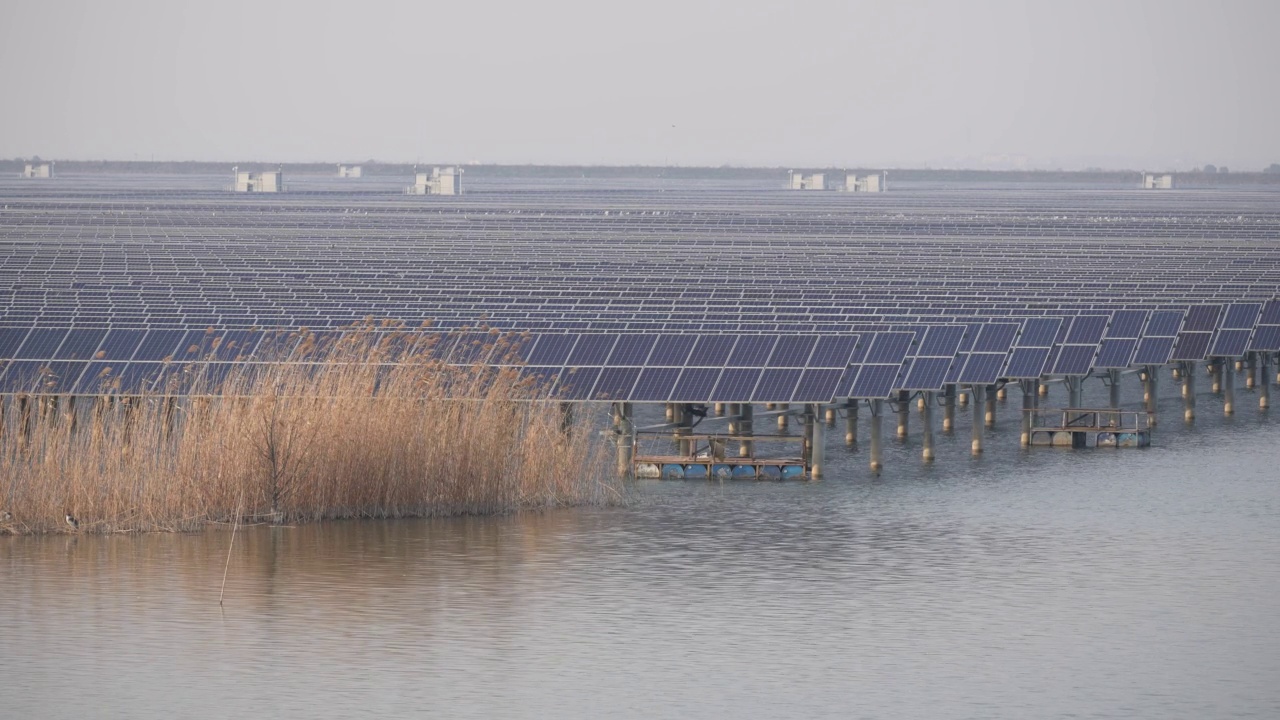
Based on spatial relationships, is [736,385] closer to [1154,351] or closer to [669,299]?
[1154,351]

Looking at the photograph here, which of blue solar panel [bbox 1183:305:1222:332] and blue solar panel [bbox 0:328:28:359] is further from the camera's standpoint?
blue solar panel [bbox 1183:305:1222:332]

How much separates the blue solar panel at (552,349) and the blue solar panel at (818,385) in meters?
4.88

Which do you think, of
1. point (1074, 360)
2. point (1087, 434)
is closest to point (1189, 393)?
point (1074, 360)

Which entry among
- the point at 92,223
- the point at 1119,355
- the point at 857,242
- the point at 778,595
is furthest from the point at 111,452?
the point at 92,223

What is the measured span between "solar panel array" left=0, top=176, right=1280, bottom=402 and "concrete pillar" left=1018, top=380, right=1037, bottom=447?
79 centimetres

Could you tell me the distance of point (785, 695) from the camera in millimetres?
22250

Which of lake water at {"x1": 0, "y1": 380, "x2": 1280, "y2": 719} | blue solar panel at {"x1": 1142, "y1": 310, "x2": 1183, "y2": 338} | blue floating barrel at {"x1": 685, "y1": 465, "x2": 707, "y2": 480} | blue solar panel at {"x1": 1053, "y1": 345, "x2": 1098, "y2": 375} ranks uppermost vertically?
blue solar panel at {"x1": 1142, "y1": 310, "x2": 1183, "y2": 338}

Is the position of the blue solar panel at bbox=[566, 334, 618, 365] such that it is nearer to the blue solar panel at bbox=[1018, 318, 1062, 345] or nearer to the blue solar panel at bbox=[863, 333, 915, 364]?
the blue solar panel at bbox=[863, 333, 915, 364]

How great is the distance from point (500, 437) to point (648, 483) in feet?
18.8

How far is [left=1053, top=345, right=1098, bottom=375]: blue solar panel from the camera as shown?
48.6 metres

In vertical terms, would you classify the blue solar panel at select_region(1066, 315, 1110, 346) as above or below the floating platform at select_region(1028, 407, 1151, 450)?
above

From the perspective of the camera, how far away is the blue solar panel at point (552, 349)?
41.3 meters

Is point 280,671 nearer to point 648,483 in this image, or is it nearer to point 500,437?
point 500,437

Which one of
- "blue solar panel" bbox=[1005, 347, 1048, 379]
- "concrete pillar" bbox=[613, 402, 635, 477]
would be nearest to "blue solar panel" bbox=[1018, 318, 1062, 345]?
"blue solar panel" bbox=[1005, 347, 1048, 379]
